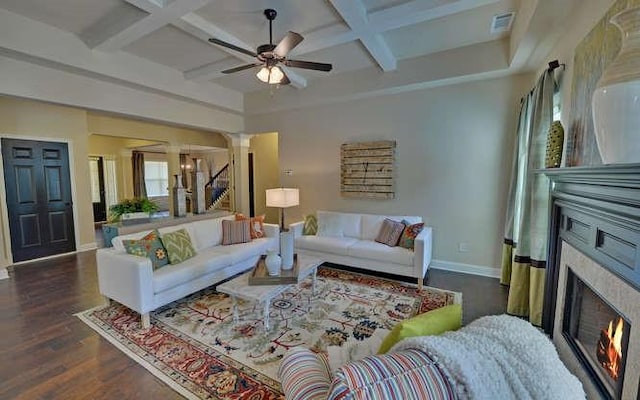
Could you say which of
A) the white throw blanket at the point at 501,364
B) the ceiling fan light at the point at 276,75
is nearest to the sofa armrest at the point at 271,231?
the ceiling fan light at the point at 276,75

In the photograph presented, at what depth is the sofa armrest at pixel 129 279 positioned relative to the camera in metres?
2.61

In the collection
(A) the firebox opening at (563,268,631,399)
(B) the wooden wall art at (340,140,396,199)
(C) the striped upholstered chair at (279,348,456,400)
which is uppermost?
(B) the wooden wall art at (340,140,396,199)

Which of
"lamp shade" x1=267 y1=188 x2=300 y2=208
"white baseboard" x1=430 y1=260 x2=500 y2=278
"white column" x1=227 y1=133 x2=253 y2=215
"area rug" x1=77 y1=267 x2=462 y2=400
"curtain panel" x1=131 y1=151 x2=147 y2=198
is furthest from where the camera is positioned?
"curtain panel" x1=131 y1=151 x2=147 y2=198

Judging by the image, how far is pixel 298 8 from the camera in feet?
9.23

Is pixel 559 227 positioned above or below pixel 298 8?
below

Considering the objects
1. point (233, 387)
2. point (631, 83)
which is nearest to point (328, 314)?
point (233, 387)

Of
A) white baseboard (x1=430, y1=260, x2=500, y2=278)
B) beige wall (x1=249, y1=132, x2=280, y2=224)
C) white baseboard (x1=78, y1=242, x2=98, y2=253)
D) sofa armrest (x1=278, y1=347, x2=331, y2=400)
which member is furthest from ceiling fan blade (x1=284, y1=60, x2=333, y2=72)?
white baseboard (x1=78, y1=242, x2=98, y2=253)

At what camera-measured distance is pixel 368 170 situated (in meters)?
4.68

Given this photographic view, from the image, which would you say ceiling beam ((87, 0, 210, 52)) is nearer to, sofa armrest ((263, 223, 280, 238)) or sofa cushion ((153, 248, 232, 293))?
sofa cushion ((153, 248, 232, 293))

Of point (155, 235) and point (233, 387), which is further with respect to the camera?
point (155, 235)

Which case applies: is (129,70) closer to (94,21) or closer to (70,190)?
(94,21)

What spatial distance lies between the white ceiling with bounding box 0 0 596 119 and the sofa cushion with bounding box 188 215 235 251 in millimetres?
2230

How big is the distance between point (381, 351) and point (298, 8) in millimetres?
3058

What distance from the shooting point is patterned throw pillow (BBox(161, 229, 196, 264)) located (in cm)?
312
